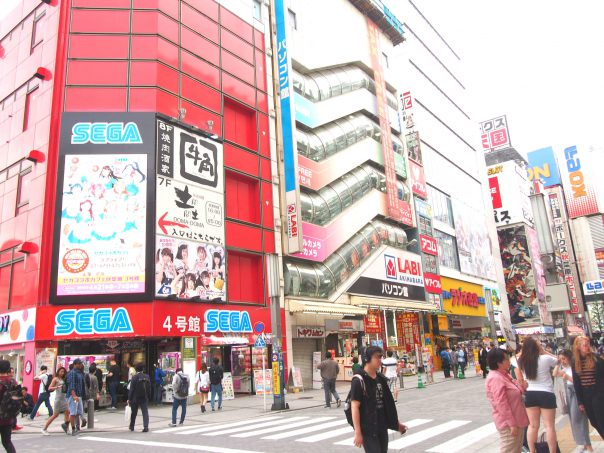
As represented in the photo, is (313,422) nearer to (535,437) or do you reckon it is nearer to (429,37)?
(535,437)

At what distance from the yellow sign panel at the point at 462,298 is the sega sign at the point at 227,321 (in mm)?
24039

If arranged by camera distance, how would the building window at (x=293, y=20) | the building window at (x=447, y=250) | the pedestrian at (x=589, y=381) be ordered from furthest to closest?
1. the building window at (x=447, y=250)
2. the building window at (x=293, y=20)
3. the pedestrian at (x=589, y=381)

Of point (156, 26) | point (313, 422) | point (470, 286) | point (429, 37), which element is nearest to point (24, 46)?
point (156, 26)

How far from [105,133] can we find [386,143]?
2273 cm

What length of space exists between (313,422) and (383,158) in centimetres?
2793

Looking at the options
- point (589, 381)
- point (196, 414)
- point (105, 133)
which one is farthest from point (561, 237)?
point (589, 381)

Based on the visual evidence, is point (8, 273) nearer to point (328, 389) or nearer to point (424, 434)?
point (328, 389)

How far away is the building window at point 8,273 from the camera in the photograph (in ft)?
72.7

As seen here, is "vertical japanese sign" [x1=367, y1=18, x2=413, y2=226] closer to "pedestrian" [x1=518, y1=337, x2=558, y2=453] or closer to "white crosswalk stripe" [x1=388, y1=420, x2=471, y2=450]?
"white crosswalk stripe" [x1=388, y1=420, x2=471, y2=450]

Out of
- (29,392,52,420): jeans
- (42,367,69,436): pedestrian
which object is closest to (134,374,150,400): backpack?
(42,367,69,436): pedestrian

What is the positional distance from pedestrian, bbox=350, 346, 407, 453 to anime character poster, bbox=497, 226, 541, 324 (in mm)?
71627

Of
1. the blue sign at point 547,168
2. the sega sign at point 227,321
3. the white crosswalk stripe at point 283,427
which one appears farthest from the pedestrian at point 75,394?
the blue sign at point 547,168

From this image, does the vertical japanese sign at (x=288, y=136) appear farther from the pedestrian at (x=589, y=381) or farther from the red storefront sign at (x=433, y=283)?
the pedestrian at (x=589, y=381)

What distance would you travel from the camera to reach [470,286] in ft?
163
